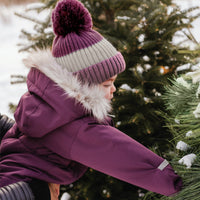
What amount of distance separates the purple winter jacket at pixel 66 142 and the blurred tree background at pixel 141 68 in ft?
1.66

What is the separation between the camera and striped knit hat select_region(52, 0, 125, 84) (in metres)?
1.19

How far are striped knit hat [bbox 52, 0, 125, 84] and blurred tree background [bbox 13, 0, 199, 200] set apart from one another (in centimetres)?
46

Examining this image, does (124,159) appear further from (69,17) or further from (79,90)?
(69,17)

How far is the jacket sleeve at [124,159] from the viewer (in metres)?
0.98

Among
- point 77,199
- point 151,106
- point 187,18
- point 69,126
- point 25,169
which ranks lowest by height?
point 77,199

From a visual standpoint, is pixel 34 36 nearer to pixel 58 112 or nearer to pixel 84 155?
pixel 58 112

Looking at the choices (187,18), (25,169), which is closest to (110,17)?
(187,18)

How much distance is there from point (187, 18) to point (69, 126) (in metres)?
1.15

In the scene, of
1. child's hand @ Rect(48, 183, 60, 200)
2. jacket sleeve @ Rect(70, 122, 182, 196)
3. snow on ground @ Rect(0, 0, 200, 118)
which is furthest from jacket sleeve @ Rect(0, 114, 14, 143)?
snow on ground @ Rect(0, 0, 200, 118)

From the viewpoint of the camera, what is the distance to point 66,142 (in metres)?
1.10

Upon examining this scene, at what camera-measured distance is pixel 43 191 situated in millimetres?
1133

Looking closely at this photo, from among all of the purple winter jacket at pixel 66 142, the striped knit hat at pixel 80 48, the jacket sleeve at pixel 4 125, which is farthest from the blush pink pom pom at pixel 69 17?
the jacket sleeve at pixel 4 125

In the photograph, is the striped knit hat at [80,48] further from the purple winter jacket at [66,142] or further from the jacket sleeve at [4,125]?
the jacket sleeve at [4,125]

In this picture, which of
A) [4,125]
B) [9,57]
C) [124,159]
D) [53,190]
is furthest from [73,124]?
[9,57]
